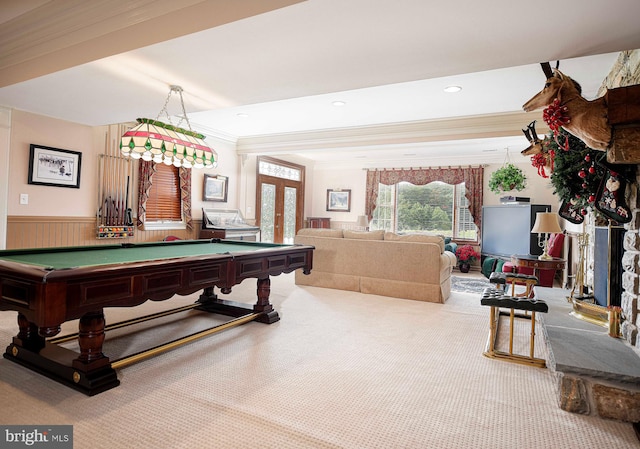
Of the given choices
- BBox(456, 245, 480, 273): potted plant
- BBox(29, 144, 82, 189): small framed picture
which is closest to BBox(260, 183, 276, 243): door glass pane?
BBox(29, 144, 82, 189): small framed picture

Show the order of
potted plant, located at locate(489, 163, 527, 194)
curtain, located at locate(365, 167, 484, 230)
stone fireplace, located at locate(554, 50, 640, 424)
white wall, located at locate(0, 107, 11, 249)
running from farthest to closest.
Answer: curtain, located at locate(365, 167, 484, 230) → potted plant, located at locate(489, 163, 527, 194) → white wall, located at locate(0, 107, 11, 249) → stone fireplace, located at locate(554, 50, 640, 424)

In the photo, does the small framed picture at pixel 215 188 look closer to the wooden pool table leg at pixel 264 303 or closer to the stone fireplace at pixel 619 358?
the wooden pool table leg at pixel 264 303

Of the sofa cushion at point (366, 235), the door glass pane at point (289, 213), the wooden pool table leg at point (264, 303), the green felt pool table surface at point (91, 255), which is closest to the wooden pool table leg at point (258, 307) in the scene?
the wooden pool table leg at point (264, 303)

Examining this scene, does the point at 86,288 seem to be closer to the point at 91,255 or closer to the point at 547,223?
the point at 91,255

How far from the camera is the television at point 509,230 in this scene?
6816 mm

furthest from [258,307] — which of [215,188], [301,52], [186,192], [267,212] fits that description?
[267,212]

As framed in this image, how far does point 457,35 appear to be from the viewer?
2416mm

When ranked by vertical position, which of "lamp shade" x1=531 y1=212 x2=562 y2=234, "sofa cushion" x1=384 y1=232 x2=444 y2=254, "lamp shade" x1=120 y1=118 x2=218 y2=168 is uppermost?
A: "lamp shade" x1=120 y1=118 x2=218 y2=168

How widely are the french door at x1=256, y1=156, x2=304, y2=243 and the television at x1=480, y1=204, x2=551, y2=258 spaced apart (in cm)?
446

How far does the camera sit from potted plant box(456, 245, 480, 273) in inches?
306

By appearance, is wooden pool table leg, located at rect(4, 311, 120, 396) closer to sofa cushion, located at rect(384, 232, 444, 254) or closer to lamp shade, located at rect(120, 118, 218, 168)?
lamp shade, located at rect(120, 118, 218, 168)

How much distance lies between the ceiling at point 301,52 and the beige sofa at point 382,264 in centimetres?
185

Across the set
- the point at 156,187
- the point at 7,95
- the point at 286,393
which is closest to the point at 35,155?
the point at 7,95

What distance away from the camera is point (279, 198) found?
877cm
